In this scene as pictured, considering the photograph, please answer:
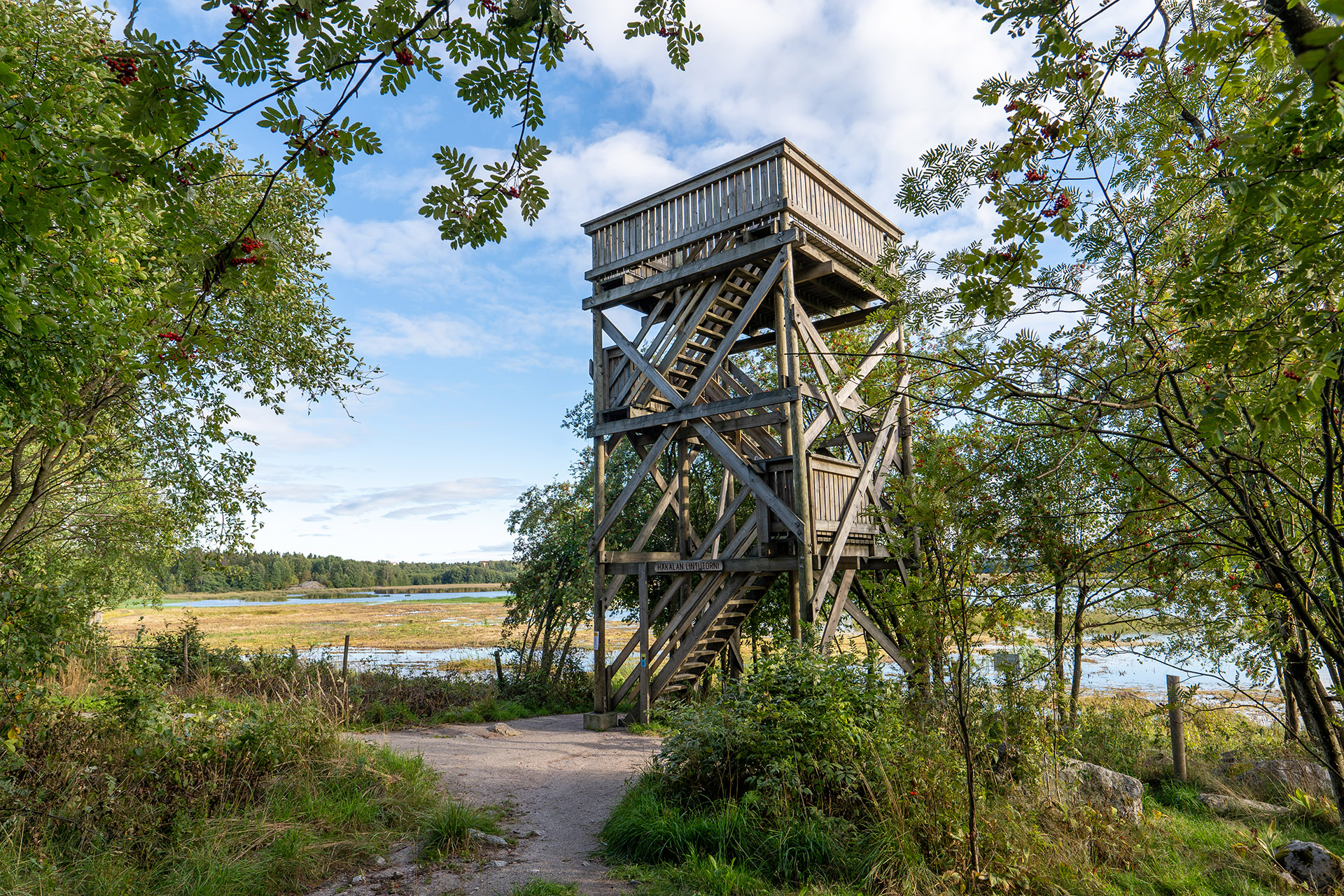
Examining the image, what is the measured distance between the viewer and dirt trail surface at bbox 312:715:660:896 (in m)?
5.16

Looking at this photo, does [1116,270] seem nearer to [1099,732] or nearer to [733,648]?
[1099,732]

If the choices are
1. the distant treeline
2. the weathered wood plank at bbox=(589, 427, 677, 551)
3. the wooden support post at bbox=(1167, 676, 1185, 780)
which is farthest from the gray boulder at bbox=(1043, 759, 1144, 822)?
the distant treeline

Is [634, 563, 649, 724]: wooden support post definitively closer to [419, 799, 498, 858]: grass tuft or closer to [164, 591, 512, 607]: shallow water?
[419, 799, 498, 858]: grass tuft

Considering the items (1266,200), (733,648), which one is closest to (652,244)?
(733,648)

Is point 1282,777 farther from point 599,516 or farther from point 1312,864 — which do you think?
point 599,516

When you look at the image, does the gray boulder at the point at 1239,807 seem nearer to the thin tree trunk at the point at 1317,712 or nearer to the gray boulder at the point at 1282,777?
the gray boulder at the point at 1282,777

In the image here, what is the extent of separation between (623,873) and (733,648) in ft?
27.7

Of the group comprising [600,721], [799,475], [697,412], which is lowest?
[600,721]

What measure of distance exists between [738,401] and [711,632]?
3782 millimetres

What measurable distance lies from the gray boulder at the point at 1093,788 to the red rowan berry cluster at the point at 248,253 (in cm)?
673

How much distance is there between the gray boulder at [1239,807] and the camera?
843 cm

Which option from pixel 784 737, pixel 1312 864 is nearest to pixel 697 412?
pixel 784 737

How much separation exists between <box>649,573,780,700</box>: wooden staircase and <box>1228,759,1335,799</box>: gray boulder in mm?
6472

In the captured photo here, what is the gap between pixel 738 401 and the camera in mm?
10742
